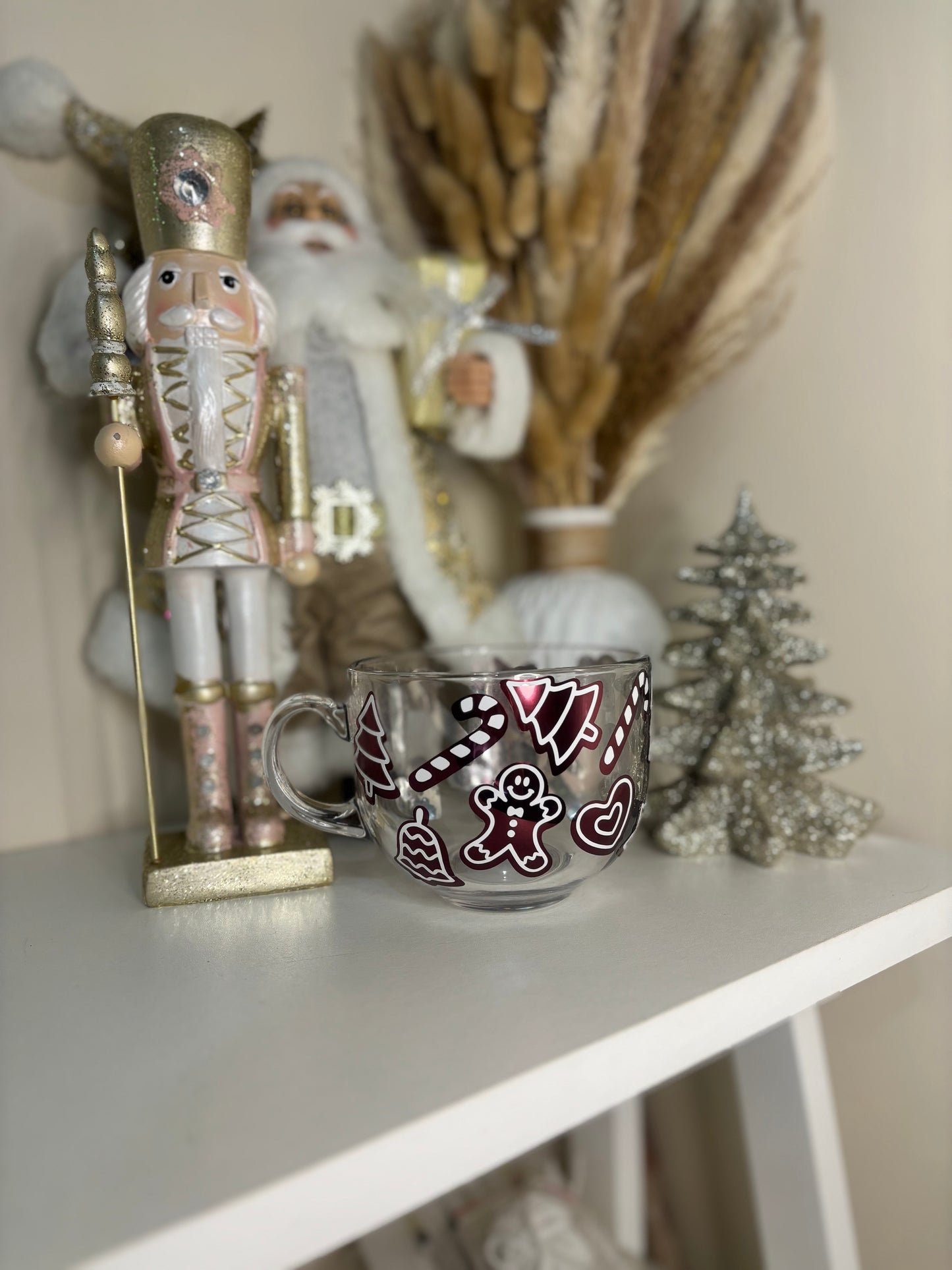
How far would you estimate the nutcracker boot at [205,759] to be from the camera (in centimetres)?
53

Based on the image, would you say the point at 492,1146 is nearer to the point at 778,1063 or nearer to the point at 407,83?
the point at 778,1063

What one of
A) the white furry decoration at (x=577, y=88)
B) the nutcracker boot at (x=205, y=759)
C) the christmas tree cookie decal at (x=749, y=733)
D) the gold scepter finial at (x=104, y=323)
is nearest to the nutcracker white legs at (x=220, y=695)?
the nutcracker boot at (x=205, y=759)

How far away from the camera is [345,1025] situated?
36 cm

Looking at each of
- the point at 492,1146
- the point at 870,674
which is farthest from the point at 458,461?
the point at 492,1146

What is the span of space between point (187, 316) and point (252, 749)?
0.25 meters

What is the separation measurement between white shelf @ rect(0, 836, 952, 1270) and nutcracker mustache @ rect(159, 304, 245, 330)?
A: 1.06ft

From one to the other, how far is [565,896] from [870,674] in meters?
0.33

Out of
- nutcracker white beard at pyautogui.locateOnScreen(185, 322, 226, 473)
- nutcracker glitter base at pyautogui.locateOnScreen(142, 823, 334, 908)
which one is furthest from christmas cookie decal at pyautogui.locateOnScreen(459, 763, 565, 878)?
nutcracker white beard at pyautogui.locateOnScreen(185, 322, 226, 473)

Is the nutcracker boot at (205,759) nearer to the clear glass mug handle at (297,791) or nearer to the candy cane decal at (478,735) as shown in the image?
the clear glass mug handle at (297,791)

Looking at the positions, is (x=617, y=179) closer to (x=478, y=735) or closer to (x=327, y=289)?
(x=327, y=289)

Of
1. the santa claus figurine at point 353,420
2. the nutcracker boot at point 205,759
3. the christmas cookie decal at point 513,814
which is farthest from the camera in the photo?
the santa claus figurine at point 353,420

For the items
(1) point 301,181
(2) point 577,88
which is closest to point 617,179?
(2) point 577,88

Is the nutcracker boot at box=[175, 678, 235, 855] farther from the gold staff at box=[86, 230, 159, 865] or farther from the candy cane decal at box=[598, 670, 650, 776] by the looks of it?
the candy cane decal at box=[598, 670, 650, 776]

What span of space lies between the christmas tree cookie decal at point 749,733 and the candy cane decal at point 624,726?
5.0 inches
